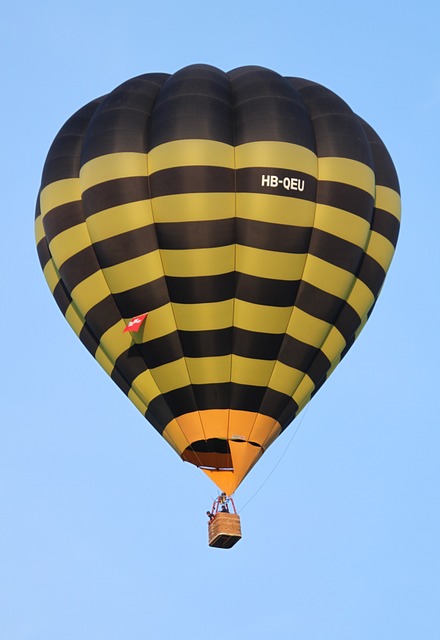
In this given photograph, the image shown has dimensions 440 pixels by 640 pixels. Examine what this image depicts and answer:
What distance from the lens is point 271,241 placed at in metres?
23.8

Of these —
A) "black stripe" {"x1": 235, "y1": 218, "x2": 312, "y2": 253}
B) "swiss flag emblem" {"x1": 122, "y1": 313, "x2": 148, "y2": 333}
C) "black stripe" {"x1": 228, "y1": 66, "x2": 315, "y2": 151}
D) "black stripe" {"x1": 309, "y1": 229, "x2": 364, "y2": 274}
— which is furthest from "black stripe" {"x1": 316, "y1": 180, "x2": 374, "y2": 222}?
"swiss flag emblem" {"x1": 122, "y1": 313, "x2": 148, "y2": 333}

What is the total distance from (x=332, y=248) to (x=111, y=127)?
152 inches

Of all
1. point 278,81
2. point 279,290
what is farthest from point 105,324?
point 278,81

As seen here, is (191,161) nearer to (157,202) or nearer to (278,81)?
(157,202)

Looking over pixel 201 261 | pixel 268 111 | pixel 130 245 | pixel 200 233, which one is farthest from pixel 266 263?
pixel 268 111

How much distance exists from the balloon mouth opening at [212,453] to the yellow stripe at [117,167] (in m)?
4.17

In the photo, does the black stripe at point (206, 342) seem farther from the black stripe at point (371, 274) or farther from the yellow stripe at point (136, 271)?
the black stripe at point (371, 274)

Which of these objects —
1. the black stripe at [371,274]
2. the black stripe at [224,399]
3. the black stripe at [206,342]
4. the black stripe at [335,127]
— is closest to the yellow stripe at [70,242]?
the black stripe at [206,342]

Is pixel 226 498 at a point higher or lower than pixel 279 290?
lower

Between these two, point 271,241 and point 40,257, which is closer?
point 271,241

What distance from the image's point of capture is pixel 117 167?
79.1ft

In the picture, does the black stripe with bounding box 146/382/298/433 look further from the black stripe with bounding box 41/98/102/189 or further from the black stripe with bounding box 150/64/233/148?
the black stripe with bounding box 41/98/102/189

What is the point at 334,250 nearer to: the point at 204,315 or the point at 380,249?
the point at 380,249

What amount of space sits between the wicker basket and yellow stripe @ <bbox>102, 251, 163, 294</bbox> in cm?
367
